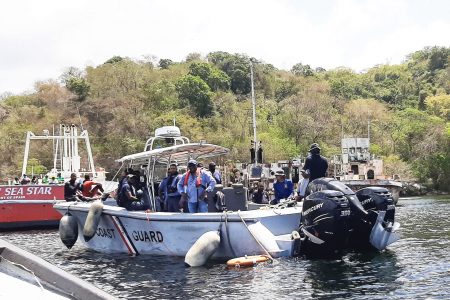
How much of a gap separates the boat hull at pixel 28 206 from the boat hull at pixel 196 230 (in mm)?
8713

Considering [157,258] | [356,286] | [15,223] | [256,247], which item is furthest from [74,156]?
[356,286]

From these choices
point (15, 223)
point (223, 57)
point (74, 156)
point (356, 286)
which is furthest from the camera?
point (223, 57)

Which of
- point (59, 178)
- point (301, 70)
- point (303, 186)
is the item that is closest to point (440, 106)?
point (301, 70)

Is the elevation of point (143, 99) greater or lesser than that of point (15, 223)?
greater

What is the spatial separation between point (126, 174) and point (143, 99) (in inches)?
1955

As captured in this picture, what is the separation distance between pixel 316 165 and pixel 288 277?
148 inches

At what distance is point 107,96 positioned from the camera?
64188mm

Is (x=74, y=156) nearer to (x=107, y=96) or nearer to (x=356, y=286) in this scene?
(x=356, y=286)

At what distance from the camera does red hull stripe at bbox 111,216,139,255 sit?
49.8 ft

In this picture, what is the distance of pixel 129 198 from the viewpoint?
15.2 metres

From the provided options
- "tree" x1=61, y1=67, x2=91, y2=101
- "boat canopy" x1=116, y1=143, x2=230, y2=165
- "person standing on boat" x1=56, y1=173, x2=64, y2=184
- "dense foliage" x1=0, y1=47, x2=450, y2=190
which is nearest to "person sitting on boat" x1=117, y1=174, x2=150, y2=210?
"boat canopy" x1=116, y1=143, x2=230, y2=165

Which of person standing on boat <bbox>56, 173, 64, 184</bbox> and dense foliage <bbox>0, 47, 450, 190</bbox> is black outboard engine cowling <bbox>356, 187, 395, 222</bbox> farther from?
dense foliage <bbox>0, 47, 450, 190</bbox>

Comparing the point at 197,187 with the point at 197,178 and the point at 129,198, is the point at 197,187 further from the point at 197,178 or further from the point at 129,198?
the point at 129,198

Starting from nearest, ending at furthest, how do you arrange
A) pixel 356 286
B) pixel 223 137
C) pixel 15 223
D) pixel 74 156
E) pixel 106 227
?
1. pixel 356 286
2. pixel 106 227
3. pixel 15 223
4. pixel 74 156
5. pixel 223 137
